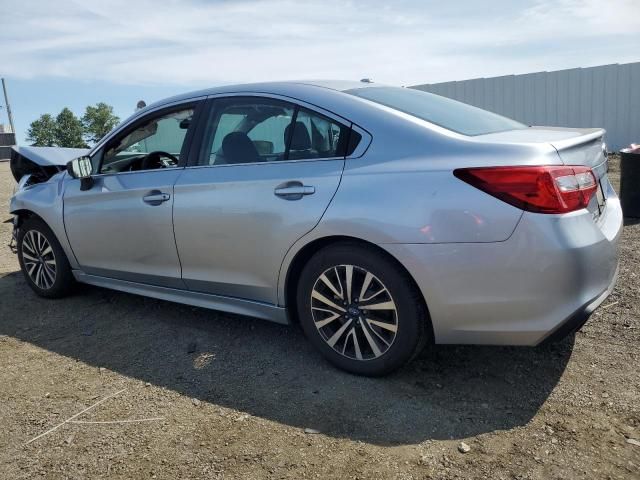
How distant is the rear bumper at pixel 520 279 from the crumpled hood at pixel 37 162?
379cm

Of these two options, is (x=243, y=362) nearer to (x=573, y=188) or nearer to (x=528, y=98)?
(x=573, y=188)

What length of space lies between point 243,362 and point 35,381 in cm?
128

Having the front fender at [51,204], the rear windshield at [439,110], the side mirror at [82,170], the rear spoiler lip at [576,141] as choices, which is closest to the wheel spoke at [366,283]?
the rear windshield at [439,110]

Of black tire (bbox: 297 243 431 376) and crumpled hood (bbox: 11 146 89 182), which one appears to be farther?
crumpled hood (bbox: 11 146 89 182)

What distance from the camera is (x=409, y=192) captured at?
2.86 meters

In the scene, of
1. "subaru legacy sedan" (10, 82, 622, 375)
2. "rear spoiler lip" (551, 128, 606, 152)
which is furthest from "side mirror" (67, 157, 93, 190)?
"rear spoiler lip" (551, 128, 606, 152)

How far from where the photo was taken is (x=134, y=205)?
4.06 metres

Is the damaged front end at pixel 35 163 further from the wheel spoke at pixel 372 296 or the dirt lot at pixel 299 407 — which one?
the wheel spoke at pixel 372 296

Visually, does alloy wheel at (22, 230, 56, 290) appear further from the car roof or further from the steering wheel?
the car roof

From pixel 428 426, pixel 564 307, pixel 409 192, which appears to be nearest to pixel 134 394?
pixel 428 426

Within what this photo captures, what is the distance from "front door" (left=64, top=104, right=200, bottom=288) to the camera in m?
3.93

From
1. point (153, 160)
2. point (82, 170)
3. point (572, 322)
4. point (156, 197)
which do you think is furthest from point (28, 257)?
point (572, 322)

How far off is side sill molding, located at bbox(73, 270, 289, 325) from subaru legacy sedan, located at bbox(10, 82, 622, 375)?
0.05ft

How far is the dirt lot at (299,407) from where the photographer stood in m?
2.52
